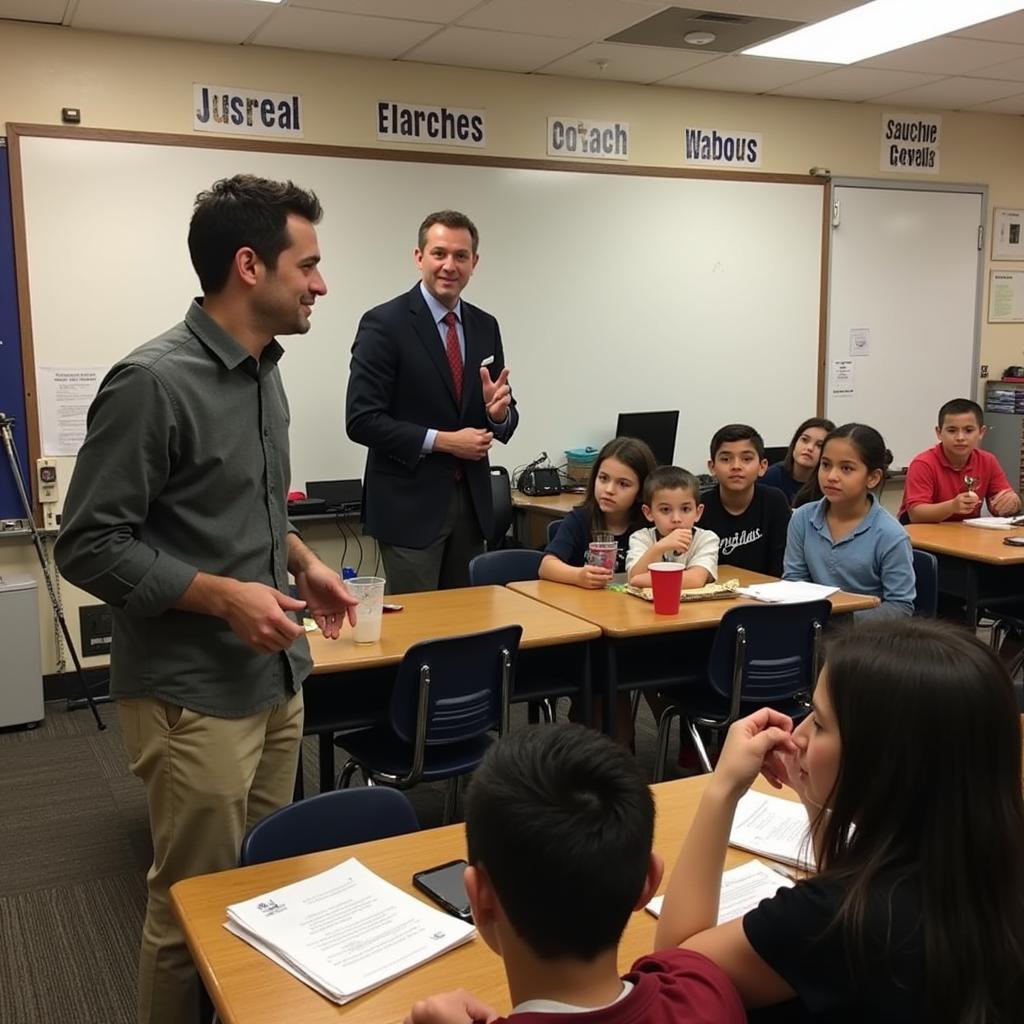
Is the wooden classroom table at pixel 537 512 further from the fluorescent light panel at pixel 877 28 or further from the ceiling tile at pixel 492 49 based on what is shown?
the fluorescent light panel at pixel 877 28

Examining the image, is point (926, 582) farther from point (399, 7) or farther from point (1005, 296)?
point (1005, 296)

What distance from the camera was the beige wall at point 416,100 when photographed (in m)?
4.63

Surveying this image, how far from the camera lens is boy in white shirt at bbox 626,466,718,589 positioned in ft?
11.4

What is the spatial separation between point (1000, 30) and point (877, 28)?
2.02 ft

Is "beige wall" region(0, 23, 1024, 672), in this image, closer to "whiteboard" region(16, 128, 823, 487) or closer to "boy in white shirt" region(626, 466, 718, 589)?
"whiteboard" region(16, 128, 823, 487)

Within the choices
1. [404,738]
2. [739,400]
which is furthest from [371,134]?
[404,738]

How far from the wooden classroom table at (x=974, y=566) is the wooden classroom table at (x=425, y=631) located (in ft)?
6.27

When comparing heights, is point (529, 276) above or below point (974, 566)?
above

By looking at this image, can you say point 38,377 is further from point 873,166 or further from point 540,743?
point 873,166

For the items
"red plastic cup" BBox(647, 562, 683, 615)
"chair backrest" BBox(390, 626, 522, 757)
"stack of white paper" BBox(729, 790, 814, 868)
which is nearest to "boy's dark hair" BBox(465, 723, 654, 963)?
"stack of white paper" BBox(729, 790, 814, 868)

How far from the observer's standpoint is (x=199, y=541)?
1879 millimetres

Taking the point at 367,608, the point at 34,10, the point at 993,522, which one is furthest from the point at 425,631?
the point at 34,10

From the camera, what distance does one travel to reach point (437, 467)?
386cm


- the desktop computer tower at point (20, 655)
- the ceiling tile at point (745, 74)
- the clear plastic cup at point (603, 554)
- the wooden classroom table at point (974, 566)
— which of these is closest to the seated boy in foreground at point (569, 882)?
the clear plastic cup at point (603, 554)
